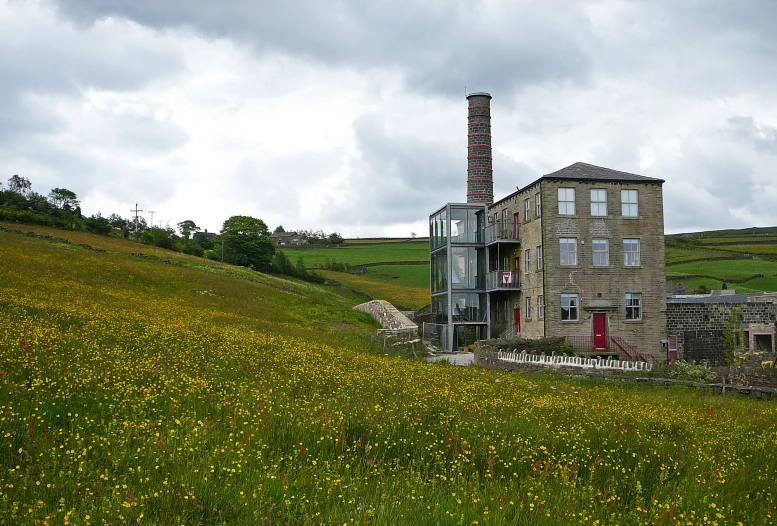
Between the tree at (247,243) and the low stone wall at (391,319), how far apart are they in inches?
1350

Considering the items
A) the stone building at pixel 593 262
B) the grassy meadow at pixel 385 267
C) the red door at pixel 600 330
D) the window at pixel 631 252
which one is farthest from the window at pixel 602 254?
the grassy meadow at pixel 385 267

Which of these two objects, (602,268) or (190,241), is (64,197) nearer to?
(190,241)

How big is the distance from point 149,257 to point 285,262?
29424mm

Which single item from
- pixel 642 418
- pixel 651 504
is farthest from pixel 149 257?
pixel 651 504

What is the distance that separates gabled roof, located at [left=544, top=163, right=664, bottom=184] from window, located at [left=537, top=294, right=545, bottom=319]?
282 inches

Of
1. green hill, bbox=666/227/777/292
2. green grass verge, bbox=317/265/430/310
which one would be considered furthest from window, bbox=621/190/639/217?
green hill, bbox=666/227/777/292

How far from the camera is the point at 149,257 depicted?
52.6m

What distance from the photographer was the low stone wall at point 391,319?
36156 millimetres

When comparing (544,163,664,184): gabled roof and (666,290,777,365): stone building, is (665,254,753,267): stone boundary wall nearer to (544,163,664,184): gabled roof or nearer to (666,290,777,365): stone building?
(666,290,777,365): stone building

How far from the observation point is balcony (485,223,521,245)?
41.7m

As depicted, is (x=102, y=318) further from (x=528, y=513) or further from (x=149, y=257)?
(x=149, y=257)

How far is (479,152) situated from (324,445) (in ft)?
183

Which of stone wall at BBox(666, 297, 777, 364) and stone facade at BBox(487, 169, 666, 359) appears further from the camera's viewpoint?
stone wall at BBox(666, 297, 777, 364)

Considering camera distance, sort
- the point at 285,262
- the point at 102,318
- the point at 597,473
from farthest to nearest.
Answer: the point at 285,262
the point at 102,318
the point at 597,473
